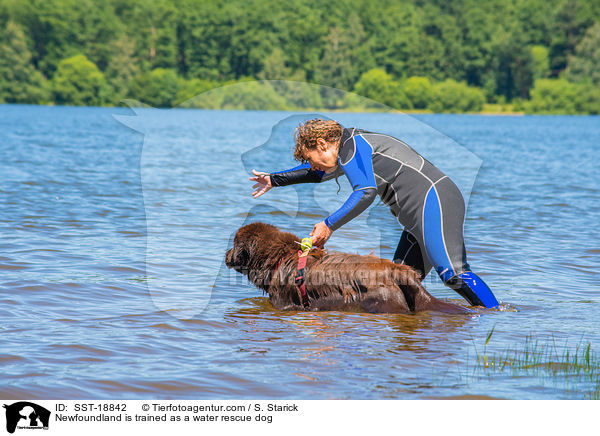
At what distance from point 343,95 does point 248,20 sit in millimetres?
77135

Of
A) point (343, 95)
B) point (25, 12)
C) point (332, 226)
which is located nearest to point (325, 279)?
point (332, 226)

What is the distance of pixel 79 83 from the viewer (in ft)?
281

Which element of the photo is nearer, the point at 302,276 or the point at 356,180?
the point at 356,180

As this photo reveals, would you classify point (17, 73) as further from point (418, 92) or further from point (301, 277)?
point (301, 277)

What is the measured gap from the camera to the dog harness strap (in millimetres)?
6879

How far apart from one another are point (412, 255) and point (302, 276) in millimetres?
1080

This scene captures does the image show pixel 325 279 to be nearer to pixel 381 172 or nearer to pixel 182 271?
pixel 381 172

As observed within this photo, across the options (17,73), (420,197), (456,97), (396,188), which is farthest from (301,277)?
(456,97)

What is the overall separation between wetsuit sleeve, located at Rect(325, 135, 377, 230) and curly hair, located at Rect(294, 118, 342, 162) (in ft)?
0.48

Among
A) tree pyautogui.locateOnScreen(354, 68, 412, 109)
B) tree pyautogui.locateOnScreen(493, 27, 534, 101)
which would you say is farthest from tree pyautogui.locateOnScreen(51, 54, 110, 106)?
tree pyautogui.locateOnScreen(493, 27, 534, 101)

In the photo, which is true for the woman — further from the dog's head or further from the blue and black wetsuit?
the dog's head

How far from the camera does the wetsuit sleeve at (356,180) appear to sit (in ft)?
19.9

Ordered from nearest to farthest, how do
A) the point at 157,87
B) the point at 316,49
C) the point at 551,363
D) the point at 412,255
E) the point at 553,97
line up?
the point at 551,363
the point at 412,255
the point at 157,87
the point at 316,49
the point at 553,97
